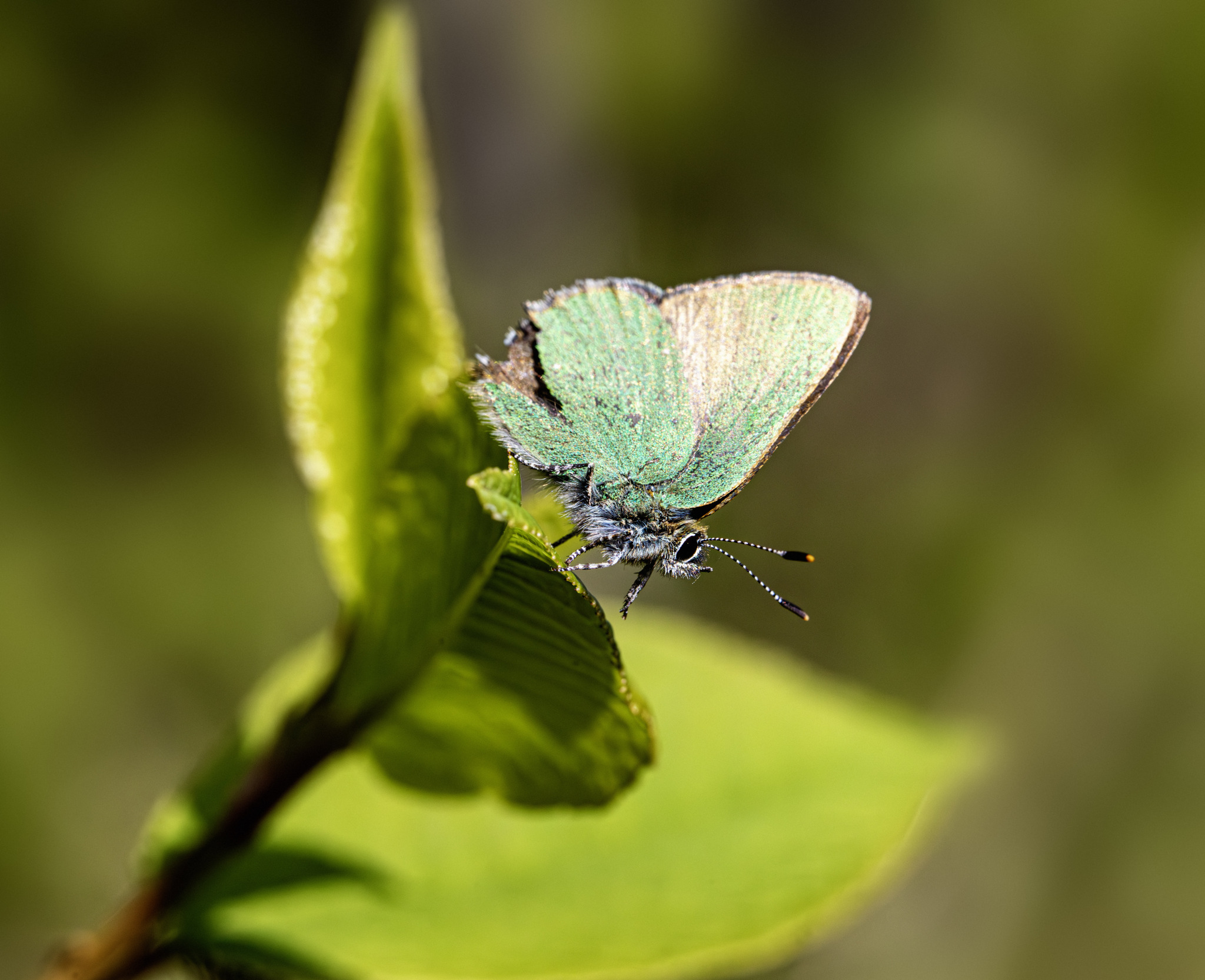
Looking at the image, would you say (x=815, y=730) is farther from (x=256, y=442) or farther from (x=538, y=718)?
(x=256, y=442)

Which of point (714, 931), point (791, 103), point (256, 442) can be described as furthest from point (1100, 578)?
point (714, 931)

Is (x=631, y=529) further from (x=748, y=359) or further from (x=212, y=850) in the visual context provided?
(x=212, y=850)

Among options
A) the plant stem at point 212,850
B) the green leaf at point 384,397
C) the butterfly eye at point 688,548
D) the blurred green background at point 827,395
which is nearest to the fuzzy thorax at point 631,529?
the butterfly eye at point 688,548

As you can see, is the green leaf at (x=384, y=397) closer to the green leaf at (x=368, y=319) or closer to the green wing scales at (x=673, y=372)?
the green leaf at (x=368, y=319)

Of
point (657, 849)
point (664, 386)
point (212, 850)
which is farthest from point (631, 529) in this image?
point (212, 850)

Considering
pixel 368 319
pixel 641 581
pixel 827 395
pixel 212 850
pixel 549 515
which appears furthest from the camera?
pixel 827 395

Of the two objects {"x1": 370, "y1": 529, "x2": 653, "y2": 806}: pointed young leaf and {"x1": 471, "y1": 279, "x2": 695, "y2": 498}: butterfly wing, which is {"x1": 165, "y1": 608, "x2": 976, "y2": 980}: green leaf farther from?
{"x1": 471, "y1": 279, "x2": 695, "y2": 498}: butterfly wing
